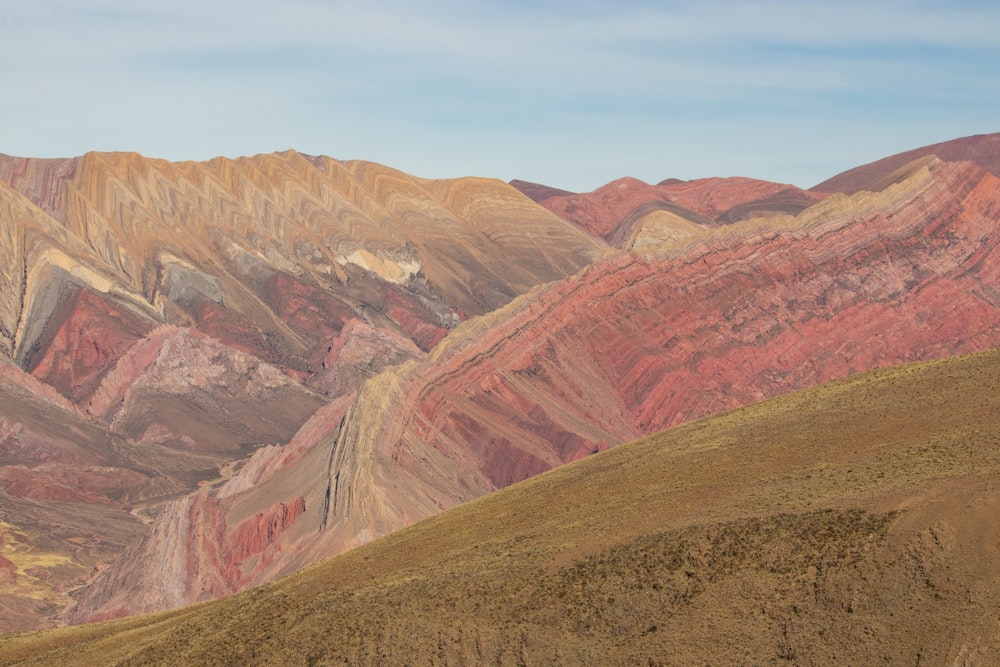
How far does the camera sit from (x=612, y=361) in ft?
295

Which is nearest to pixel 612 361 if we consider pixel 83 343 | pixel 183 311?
pixel 83 343

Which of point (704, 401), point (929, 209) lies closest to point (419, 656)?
point (704, 401)

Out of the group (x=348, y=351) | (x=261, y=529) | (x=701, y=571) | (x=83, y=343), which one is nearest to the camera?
(x=701, y=571)

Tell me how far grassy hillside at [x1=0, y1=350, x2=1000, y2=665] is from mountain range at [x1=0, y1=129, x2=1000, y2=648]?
432 mm

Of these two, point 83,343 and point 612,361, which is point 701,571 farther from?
point 83,343

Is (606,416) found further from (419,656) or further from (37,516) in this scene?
(419,656)

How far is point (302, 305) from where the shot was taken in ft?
533

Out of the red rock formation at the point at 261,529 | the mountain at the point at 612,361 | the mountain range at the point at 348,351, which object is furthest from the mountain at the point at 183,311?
the red rock formation at the point at 261,529

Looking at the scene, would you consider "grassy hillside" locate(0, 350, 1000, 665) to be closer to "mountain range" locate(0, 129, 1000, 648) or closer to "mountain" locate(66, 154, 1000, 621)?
"mountain range" locate(0, 129, 1000, 648)

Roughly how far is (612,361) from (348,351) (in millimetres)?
58476

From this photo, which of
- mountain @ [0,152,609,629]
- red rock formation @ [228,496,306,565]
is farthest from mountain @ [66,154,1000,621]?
mountain @ [0,152,609,629]

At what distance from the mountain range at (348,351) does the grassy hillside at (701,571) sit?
43 centimetres

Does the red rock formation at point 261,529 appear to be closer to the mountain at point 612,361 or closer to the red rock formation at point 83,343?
the mountain at point 612,361

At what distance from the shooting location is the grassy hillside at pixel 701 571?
101ft
